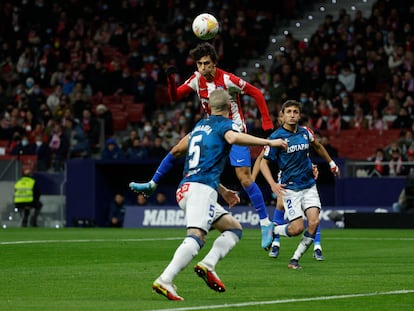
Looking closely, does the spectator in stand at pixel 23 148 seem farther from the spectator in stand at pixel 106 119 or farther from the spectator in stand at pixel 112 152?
the spectator in stand at pixel 112 152

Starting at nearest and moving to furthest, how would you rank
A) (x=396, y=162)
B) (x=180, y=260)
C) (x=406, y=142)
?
(x=180, y=260) → (x=396, y=162) → (x=406, y=142)

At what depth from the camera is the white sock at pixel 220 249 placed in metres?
11.0

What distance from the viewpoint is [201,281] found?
13.3 m

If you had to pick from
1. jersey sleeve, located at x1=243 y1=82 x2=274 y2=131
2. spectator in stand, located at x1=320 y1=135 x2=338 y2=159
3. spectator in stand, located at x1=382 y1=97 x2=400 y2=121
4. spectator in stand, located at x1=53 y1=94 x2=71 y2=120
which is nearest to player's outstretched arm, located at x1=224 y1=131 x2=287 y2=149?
jersey sleeve, located at x1=243 y1=82 x2=274 y2=131

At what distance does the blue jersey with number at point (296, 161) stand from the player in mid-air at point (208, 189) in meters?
4.64

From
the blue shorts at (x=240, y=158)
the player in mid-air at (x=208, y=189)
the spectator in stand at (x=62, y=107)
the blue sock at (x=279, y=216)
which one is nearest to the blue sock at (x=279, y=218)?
the blue sock at (x=279, y=216)

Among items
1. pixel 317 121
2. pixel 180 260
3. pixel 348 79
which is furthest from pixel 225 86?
pixel 348 79

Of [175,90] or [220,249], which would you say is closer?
[220,249]

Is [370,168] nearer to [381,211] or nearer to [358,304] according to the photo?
[381,211]

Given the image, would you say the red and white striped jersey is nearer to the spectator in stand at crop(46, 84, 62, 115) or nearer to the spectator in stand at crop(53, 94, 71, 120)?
the spectator in stand at crop(53, 94, 71, 120)

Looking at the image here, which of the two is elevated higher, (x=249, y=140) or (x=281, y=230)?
(x=249, y=140)

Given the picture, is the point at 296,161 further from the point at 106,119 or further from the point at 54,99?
the point at 54,99

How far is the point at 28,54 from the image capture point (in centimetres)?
4209

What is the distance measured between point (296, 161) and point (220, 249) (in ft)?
16.6
